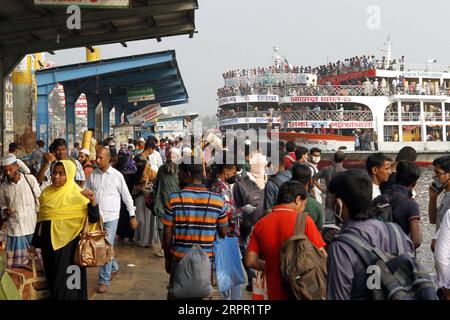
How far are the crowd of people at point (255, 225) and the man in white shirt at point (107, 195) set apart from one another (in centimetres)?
1

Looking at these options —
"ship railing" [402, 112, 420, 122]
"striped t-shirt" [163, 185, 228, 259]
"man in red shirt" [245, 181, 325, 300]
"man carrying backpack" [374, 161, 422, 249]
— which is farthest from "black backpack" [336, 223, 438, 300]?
"ship railing" [402, 112, 420, 122]

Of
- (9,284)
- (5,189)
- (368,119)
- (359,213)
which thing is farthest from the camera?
(368,119)

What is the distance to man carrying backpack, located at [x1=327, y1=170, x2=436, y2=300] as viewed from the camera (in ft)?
8.14

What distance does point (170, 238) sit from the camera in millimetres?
4184

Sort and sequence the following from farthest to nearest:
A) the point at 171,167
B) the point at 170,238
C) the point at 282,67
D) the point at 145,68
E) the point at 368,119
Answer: the point at 282,67, the point at 368,119, the point at 145,68, the point at 171,167, the point at 170,238

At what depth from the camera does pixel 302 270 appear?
3.07 metres

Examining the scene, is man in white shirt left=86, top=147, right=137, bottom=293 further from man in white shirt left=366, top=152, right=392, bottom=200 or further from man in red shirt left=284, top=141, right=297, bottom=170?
man in red shirt left=284, top=141, right=297, bottom=170

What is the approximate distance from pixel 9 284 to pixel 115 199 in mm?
2824

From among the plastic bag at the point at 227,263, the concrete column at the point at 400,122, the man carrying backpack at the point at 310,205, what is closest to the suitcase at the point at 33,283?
the plastic bag at the point at 227,263

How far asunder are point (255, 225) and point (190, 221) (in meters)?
0.67
